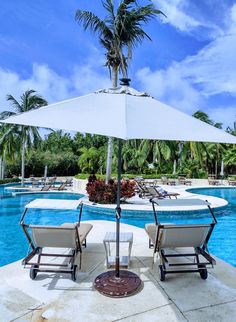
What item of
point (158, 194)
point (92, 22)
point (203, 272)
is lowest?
point (203, 272)

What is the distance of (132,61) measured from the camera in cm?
1355

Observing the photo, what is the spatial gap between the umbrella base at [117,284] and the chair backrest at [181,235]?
2.11 feet

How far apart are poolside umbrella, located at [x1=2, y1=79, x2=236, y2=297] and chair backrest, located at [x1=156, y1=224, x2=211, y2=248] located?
75 centimetres

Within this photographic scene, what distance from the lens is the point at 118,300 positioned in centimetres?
333

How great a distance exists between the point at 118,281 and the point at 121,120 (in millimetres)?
2339

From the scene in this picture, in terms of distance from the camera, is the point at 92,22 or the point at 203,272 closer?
the point at 203,272

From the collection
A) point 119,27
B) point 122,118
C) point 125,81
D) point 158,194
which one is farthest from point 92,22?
point 122,118

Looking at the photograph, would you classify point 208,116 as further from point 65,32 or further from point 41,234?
point 41,234

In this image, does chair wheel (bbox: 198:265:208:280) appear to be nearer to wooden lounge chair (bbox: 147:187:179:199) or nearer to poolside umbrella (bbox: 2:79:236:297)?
poolside umbrella (bbox: 2:79:236:297)

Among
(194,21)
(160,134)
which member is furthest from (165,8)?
(160,134)

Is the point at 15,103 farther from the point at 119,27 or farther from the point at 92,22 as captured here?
the point at 119,27

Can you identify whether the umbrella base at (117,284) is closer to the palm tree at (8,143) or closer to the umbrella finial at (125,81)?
the umbrella finial at (125,81)

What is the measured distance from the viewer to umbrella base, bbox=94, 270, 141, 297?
Result: 3.46m

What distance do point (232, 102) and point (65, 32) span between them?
32035mm
